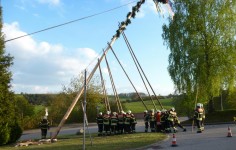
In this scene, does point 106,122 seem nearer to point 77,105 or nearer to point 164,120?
point 164,120

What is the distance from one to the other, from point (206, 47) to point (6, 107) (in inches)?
701

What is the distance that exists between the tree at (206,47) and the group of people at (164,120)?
840cm

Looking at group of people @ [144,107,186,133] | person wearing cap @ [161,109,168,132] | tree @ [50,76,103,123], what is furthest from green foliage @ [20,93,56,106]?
person wearing cap @ [161,109,168,132]

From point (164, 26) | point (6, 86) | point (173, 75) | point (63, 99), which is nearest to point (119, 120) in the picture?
point (6, 86)

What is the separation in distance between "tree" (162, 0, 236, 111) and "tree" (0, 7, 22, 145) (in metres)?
16.0

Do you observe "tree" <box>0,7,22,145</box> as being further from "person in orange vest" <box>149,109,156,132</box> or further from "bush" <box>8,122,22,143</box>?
"person in orange vest" <box>149,109,156,132</box>

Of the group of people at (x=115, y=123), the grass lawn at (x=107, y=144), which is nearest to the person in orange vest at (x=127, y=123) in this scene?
the group of people at (x=115, y=123)

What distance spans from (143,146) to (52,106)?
3349 cm

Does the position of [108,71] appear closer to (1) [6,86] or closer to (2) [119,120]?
(2) [119,120]

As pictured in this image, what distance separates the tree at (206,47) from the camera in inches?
1208

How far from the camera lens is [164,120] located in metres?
22.7

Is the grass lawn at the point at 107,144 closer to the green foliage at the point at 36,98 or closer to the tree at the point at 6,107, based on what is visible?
the tree at the point at 6,107

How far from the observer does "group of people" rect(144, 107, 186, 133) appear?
22192mm

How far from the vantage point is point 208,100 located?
32.5 meters
